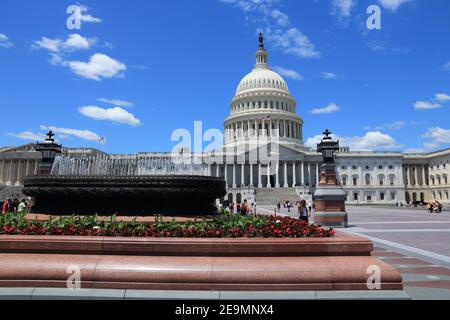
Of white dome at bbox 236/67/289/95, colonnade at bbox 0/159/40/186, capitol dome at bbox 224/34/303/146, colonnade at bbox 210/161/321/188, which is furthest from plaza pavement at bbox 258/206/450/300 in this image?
colonnade at bbox 0/159/40/186

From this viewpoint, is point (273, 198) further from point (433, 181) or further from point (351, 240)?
point (351, 240)

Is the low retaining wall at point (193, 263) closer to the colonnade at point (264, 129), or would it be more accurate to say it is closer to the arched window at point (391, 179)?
Result: the colonnade at point (264, 129)

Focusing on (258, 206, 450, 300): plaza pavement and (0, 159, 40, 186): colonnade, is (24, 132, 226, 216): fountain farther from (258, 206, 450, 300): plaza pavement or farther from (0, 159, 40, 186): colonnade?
(0, 159, 40, 186): colonnade

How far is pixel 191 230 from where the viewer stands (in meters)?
7.11

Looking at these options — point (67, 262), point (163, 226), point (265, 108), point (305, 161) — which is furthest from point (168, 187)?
point (265, 108)

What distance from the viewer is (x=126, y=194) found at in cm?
888

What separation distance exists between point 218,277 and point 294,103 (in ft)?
378

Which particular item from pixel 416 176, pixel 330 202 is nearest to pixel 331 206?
pixel 330 202

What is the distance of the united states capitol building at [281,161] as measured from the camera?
9862 centimetres

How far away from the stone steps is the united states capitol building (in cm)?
713

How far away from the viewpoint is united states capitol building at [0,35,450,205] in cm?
9862

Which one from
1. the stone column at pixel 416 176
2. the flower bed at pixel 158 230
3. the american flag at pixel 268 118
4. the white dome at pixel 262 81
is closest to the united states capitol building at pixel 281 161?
the white dome at pixel 262 81

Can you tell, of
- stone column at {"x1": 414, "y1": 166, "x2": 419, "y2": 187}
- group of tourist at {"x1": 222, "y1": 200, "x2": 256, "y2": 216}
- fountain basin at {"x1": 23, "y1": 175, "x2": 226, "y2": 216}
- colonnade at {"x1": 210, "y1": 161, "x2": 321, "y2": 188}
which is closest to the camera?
fountain basin at {"x1": 23, "y1": 175, "x2": 226, "y2": 216}

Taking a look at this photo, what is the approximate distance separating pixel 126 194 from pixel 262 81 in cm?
11045
